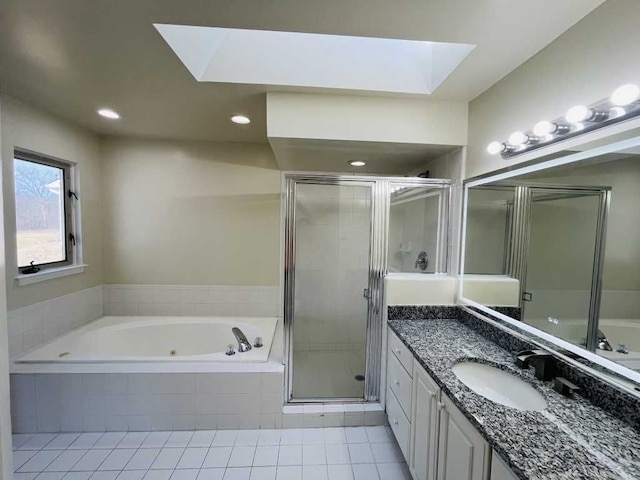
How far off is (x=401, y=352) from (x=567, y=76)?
1670 mm

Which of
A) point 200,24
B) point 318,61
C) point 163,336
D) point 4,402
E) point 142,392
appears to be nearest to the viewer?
point 4,402

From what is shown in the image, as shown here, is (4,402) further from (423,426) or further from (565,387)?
(565,387)

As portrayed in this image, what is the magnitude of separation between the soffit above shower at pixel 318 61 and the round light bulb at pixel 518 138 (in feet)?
1.65

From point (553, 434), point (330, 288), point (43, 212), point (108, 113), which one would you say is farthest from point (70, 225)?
point (553, 434)

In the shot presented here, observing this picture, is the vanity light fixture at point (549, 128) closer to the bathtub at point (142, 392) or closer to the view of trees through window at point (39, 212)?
the bathtub at point (142, 392)

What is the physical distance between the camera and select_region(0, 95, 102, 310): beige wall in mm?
2053

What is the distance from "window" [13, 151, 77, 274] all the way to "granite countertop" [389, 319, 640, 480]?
3.05 m

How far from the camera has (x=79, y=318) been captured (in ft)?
8.97

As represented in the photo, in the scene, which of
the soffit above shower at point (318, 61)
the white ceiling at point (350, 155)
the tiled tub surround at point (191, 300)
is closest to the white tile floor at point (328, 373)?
the tiled tub surround at point (191, 300)

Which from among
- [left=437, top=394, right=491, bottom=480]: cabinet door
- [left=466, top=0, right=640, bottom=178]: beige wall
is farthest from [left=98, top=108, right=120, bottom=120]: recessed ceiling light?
[left=437, top=394, right=491, bottom=480]: cabinet door

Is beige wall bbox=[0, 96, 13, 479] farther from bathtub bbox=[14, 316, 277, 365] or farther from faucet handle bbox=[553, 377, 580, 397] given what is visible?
faucet handle bbox=[553, 377, 580, 397]

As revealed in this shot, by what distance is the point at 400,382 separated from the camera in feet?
5.99

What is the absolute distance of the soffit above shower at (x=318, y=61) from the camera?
1660mm

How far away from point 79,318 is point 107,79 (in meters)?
2.24
